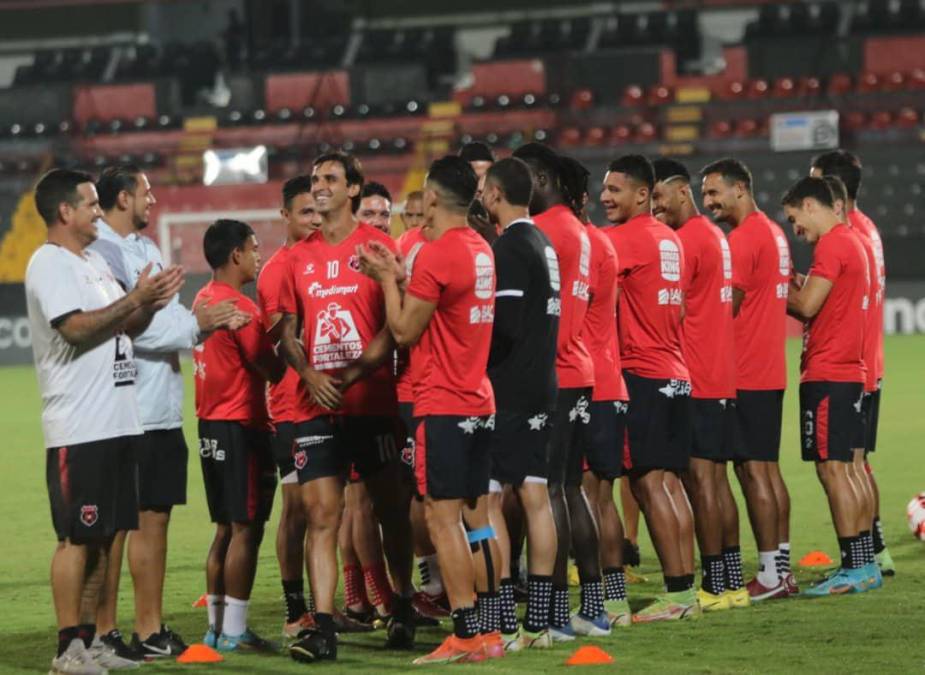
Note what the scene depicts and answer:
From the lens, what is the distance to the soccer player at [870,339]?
9438 millimetres

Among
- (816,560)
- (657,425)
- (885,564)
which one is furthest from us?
(816,560)

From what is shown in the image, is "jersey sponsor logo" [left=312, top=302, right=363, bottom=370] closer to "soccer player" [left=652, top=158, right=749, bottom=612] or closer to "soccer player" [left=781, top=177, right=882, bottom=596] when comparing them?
"soccer player" [left=652, top=158, right=749, bottom=612]

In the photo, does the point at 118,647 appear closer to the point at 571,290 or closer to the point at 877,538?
the point at 571,290

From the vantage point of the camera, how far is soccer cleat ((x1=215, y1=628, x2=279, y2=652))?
25.2 feet

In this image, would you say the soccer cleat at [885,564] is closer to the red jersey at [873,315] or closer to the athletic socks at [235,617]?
the red jersey at [873,315]

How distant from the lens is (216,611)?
25.7ft

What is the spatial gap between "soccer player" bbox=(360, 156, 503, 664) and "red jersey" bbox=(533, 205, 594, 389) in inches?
26.8

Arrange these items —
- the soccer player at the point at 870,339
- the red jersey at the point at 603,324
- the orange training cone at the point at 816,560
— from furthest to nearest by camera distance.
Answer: the orange training cone at the point at 816,560 < the soccer player at the point at 870,339 < the red jersey at the point at 603,324

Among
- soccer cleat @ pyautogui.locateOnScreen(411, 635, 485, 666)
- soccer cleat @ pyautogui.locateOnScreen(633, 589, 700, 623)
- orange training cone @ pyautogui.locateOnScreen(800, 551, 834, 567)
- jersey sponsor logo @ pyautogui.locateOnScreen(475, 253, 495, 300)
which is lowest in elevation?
orange training cone @ pyautogui.locateOnScreen(800, 551, 834, 567)

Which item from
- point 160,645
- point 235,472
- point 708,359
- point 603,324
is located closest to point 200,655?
point 160,645

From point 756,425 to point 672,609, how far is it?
4.59 ft

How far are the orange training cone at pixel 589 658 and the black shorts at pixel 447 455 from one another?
2.63ft

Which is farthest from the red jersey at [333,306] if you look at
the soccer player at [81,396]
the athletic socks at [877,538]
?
the athletic socks at [877,538]

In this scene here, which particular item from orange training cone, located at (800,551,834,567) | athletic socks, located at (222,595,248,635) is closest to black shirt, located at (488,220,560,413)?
athletic socks, located at (222,595,248,635)
